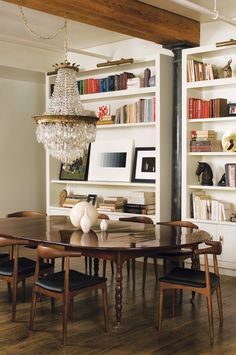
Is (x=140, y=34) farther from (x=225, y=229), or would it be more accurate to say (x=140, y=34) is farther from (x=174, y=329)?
(x=174, y=329)

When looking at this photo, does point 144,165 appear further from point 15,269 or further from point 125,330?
point 125,330

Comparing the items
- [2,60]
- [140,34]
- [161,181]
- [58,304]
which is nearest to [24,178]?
[2,60]

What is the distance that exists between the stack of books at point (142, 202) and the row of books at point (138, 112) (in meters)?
0.96

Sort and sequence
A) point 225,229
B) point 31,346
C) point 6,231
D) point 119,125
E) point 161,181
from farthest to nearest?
point 119,125 → point 161,181 → point 225,229 → point 6,231 → point 31,346

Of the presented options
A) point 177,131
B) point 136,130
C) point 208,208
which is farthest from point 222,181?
point 136,130

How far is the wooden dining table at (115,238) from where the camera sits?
4047 mm

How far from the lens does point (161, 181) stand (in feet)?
21.5

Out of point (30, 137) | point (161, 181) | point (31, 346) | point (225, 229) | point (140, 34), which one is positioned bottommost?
point (31, 346)

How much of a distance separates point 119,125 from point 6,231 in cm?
283

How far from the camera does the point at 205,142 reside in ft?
20.5

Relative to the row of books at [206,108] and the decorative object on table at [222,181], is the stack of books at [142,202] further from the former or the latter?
the row of books at [206,108]

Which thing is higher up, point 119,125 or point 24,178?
point 119,125

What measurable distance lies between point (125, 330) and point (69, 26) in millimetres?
4152

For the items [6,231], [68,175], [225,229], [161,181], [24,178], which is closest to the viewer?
→ [6,231]
